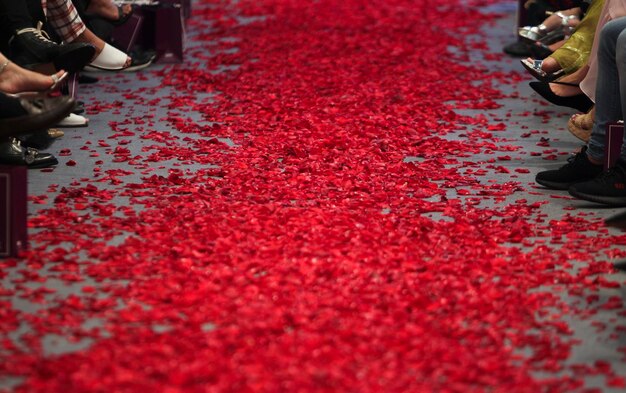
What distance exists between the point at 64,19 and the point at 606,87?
2.16 meters

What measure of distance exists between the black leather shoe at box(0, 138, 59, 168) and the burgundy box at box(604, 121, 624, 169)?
6.16 ft

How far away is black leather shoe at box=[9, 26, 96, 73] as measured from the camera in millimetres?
3840

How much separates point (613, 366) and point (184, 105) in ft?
9.07

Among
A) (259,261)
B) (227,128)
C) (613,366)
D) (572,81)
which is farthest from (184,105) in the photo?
(613,366)

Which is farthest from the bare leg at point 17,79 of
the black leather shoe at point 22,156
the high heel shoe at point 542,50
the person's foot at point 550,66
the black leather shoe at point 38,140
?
the high heel shoe at point 542,50

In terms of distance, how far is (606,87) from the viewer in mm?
3340

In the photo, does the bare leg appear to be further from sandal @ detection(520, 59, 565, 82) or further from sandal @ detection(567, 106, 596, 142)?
sandal @ detection(567, 106, 596, 142)

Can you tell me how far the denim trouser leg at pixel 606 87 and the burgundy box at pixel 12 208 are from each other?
181 cm

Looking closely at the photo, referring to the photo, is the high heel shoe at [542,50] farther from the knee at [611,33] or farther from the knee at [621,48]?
the knee at [621,48]

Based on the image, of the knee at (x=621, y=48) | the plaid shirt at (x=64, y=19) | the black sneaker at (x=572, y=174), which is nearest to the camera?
the knee at (x=621, y=48)

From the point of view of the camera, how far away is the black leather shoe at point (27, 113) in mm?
3000

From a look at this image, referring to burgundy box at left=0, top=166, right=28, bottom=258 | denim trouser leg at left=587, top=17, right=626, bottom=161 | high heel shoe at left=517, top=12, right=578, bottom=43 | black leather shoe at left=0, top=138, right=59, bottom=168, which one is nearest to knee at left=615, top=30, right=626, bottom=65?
denim trouser leg at left=587, top=17, right=626, bottom=161

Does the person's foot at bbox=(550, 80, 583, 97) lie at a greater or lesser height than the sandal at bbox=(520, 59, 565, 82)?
lesser

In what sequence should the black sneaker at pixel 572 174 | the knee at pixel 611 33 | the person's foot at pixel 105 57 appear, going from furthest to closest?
the person's foot at pixel 105 57
the black sneaker at pixel 572 174
the knee at pixel 611 33
